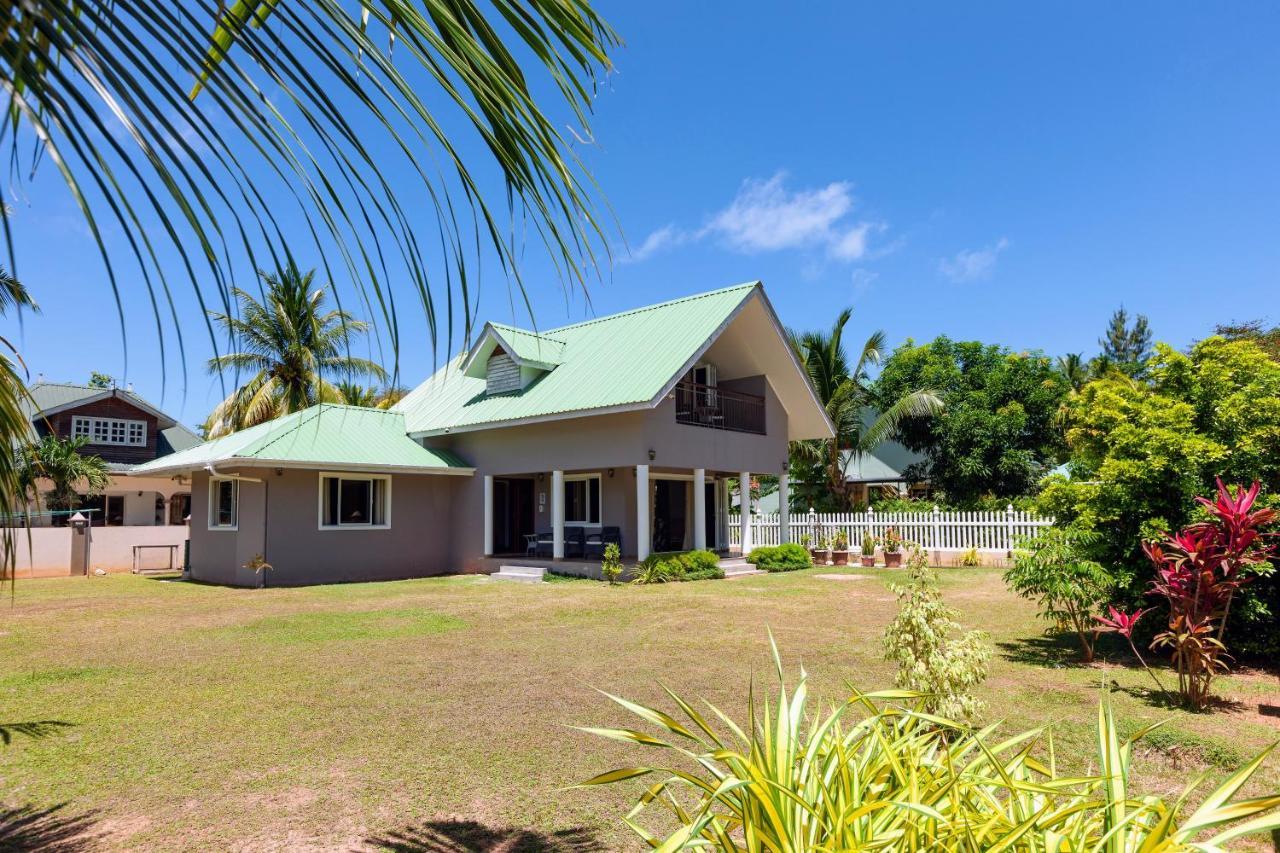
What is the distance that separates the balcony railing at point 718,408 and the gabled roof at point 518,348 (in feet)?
12.1

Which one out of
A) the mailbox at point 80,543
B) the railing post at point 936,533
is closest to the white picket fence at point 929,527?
the railing post at point 936,533

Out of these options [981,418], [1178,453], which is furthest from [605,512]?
[981,418]

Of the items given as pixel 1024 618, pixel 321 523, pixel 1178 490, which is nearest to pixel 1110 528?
pixel 1178 490

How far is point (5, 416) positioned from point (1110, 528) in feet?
29.9

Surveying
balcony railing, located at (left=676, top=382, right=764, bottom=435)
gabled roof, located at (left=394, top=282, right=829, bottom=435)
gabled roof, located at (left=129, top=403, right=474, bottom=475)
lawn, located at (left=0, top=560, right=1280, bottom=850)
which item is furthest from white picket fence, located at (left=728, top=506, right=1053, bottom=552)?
gabled roof, located at (left=129, top=403, right=474, bottom=475)

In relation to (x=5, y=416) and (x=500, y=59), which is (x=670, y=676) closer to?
(x=5, y=416)

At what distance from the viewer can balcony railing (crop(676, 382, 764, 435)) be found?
19.6 meters

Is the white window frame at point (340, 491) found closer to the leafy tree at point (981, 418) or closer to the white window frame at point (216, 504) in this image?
the white window frame at point (216, 504)

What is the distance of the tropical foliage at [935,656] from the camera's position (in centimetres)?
470

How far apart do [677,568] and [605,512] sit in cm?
314

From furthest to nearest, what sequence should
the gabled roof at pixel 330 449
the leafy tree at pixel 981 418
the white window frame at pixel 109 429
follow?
the white window frame at pixel 109 429
the leafy tree at pixel 981 418
the gabled roof at pixel 330 449

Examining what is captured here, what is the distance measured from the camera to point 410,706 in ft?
22.1

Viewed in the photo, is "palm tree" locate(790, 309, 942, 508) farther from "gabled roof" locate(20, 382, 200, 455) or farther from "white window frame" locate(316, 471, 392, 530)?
"gabled roof" locate(20, 382, 200, 455)

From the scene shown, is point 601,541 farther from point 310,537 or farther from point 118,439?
point 118,439
